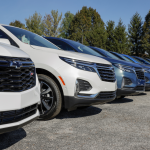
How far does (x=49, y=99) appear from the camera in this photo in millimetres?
4148

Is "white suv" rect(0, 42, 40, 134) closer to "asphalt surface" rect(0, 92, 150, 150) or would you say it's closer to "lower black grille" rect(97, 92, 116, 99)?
"asphalt surface" rect(0, 92, 150, 150)

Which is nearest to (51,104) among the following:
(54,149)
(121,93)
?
(54,149)

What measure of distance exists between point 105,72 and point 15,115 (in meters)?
2.41

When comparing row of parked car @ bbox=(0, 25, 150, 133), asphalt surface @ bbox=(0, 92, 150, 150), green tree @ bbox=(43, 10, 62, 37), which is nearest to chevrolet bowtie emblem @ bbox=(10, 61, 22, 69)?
row of parked car @ bbox=(0, 25, 150, 133)

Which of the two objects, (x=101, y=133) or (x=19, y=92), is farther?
(x=101, y=133)

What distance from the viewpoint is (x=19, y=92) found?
2.58m

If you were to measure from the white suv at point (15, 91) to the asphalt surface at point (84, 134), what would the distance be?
0.53 m

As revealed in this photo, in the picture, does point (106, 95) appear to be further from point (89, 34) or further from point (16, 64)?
point (89, 34)

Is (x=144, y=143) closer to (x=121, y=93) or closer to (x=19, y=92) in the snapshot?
(x=19, y=92)

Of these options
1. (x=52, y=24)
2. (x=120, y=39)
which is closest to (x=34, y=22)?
(x=52, y=24)

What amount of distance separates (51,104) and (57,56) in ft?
3.15

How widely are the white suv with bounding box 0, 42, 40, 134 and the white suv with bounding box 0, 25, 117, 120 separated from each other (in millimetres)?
1141

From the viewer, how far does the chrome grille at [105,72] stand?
171 inches

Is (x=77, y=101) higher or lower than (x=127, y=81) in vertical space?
lower
